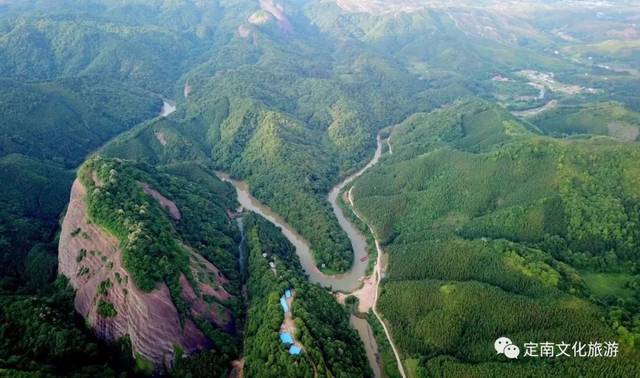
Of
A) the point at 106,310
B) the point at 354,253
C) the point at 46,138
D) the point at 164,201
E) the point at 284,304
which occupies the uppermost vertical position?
the point at 284,304

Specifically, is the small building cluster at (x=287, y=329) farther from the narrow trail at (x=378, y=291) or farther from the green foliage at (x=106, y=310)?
the green foliage at (x=106, y=310)

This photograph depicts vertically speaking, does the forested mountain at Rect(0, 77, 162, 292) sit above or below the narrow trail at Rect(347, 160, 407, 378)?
below

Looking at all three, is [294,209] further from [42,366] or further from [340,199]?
[42,366]

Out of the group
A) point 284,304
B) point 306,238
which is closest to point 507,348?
point 284,304

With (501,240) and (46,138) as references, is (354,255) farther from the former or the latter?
(46,138)

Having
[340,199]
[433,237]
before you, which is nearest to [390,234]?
[433,237]

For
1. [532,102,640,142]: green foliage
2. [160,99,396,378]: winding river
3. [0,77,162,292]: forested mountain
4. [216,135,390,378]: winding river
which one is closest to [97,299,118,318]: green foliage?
[0,77,162,292]: forested mountain

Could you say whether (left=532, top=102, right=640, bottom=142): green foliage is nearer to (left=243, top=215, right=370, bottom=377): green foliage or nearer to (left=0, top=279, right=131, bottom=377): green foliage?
(left=243, top=215, right=370, bottom=377): green foliage

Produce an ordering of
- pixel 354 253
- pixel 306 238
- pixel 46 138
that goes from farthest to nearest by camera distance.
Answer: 1. pixel 46 138
2. pixel 306 238
3. pixel 354 253
